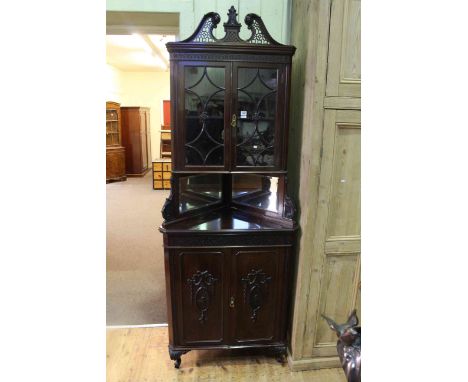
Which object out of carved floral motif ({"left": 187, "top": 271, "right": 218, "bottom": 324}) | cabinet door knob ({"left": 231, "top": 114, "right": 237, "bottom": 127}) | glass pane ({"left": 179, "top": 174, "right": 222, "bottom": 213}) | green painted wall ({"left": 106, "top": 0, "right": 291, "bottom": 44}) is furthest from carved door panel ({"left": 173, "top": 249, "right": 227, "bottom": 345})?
green painted wall ({"left": 106, "top": 0, "right": 291, "bottom": 44})

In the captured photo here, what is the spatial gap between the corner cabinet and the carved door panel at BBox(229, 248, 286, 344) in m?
5.47

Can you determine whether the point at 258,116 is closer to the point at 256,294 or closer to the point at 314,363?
the point at 256,294

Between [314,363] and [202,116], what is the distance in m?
1.60

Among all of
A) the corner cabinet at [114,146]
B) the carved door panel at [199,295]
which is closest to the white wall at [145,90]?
the corner cabinet at [114,146]

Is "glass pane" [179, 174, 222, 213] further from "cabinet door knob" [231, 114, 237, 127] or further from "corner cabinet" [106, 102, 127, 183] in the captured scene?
"corner cabinet" [106, 102, 127, 183]

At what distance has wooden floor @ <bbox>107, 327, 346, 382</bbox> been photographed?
1.85 m

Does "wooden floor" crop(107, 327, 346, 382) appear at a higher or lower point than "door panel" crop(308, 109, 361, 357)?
lower
